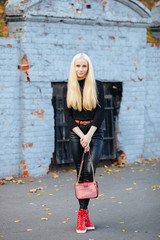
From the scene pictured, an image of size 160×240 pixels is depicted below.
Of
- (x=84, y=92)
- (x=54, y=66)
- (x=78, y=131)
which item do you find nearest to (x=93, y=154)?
(x=78, y=131)

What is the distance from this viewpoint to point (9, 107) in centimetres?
823

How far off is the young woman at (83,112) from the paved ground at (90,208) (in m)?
0.43

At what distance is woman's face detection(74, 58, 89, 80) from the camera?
5332mm

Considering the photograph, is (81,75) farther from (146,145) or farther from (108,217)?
(146,145)

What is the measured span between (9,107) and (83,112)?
3108mm

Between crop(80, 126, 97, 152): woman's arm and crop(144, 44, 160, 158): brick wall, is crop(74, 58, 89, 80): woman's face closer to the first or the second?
crop(80, 126, 97, 152): woman's arm

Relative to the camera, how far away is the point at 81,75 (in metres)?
5.38

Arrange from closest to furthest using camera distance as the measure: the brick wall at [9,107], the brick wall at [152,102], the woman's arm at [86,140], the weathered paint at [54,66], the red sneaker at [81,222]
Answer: the woman's arm at [86,140], the red sneaker at [81,222], the brick wall at [9,107], the weathered paint at [54,66], the brick wall at [152,102]

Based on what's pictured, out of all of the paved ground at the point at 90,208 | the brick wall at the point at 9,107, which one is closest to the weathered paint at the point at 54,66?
the brick wall at the point at 9,107

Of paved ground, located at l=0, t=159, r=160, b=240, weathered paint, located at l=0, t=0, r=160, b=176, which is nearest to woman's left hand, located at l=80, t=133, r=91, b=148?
paved ground, located at l=0, t=159, r=160, b=240

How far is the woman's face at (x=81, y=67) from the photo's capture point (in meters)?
5.33

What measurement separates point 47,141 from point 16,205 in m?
2.11

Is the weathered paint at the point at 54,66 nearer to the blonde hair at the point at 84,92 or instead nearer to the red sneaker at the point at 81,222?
the blonde hair at the point at 84,92

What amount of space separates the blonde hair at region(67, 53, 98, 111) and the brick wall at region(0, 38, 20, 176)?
3002 mm
